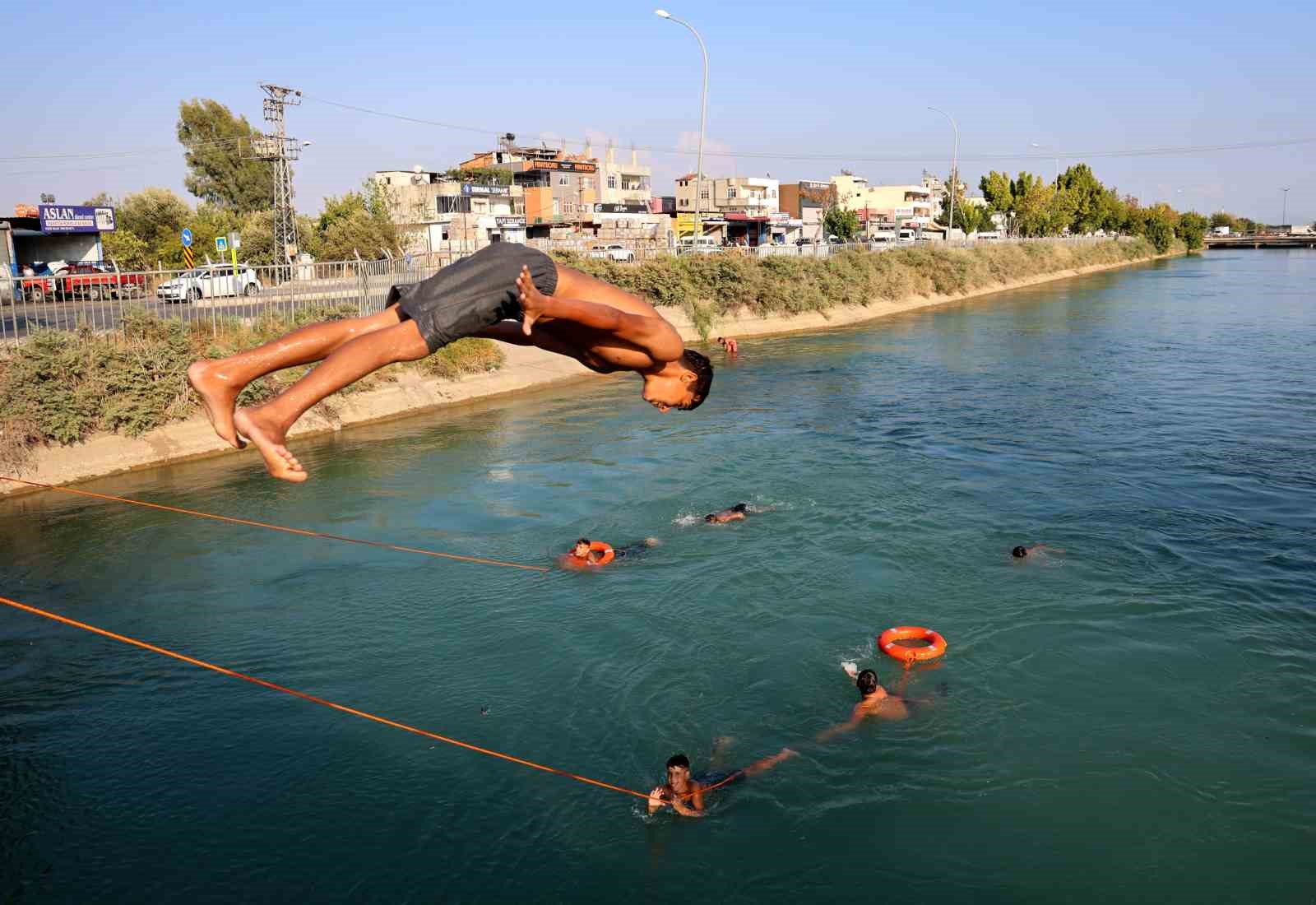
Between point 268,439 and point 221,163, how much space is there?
93.1m

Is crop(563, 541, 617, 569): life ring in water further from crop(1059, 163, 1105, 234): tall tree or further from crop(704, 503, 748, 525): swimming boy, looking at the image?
crop(1059, 163, 1105, 234): tall tree

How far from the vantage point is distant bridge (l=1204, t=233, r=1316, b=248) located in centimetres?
16062

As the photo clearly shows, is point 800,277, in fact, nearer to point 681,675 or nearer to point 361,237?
point 361,237

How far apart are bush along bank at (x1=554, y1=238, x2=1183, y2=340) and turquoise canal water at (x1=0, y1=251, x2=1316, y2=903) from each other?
1933 centimetres

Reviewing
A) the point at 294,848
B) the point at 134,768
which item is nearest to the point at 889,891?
the point at 294,848

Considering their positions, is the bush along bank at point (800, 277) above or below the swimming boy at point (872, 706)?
above

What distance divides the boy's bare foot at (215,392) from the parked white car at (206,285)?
22762mm

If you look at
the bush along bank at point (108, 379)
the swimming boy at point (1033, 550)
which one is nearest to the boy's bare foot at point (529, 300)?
the swimming boy at point (1033, 550)

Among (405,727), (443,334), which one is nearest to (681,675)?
(405,727)

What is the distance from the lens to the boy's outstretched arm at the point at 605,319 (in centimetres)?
568

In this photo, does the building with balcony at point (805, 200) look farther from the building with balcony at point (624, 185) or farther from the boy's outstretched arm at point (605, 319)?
the boy's outstretched arm at point (605, 319)

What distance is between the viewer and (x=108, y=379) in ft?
72.8

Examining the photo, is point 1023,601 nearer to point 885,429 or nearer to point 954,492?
point 954,492

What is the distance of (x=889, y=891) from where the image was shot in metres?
8.34
